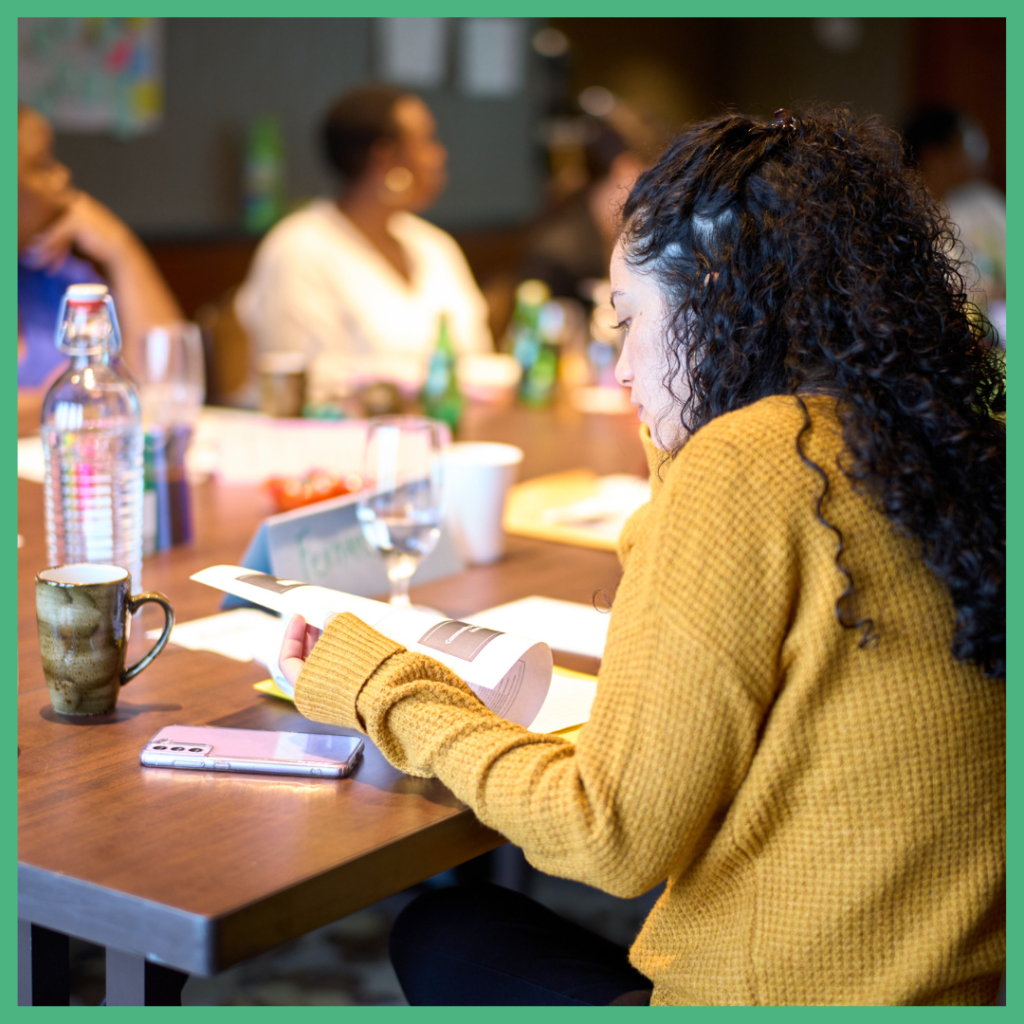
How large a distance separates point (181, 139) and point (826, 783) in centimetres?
439

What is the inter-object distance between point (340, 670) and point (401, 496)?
39cm

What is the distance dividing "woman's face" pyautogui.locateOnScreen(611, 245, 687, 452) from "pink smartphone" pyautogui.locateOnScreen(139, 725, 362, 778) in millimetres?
360

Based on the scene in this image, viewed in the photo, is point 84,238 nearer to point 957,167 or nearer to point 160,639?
point 160,639

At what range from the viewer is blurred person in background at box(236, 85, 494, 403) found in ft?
11.2

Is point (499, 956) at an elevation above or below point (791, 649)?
below

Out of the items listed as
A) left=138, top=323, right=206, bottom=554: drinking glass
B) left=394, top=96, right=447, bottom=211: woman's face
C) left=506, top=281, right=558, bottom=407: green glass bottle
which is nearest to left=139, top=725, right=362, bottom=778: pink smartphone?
left=138, top=323, right=206, bottom=554: drinking glass

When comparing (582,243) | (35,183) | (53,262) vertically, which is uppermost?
(582,243)

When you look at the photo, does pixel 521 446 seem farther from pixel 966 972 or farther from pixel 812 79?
pixel 812 79

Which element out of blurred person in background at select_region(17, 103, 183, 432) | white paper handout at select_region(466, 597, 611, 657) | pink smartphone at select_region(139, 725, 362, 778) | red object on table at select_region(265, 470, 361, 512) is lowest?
pink smartphone at select_region(139, 725, 362, 778)

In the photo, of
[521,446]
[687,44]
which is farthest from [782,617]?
[687,44]

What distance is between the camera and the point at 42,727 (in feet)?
3.33

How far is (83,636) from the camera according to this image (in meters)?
1.02

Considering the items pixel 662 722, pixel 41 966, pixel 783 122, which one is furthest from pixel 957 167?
pixel 41 966

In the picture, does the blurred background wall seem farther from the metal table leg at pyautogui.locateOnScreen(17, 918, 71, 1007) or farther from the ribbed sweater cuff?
the metal table leg at pyautogui.locateOnScreen(17, 918, 71, 1007)
